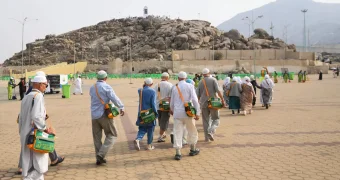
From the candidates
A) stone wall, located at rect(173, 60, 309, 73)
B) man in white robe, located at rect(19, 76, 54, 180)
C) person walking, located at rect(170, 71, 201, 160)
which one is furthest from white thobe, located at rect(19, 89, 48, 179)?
stone wall, located at rect(173, 60, 309, 73)

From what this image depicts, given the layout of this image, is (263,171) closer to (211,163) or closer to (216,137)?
(211,163)

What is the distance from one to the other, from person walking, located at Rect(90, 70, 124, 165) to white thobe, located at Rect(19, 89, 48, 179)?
1373mm

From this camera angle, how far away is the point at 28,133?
4.34 m

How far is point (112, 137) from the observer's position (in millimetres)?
5719

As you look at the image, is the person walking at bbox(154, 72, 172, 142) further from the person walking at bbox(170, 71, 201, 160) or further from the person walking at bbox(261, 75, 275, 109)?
the person walking at bbox(261, 75, 275, 109)

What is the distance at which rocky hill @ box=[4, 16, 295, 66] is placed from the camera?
74125 millimetres

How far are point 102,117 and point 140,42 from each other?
262 feet

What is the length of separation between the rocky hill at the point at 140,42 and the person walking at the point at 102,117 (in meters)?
61.7

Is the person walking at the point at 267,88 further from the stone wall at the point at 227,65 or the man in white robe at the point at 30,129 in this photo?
the stone wall at the point at 227,65

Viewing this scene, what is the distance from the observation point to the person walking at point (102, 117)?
567 centimetres

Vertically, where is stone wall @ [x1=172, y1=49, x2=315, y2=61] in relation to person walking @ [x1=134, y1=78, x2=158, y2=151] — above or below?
above

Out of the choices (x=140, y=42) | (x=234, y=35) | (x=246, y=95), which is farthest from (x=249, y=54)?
(x=246, y=95)

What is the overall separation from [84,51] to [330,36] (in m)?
160

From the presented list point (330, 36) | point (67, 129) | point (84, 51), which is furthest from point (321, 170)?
point (330, 36)
